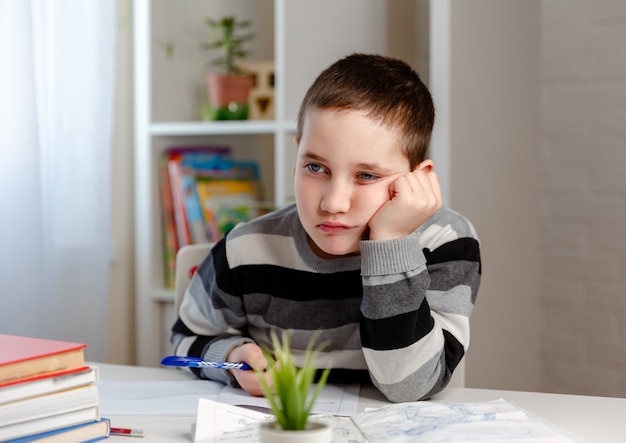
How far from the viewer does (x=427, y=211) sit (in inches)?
44.7

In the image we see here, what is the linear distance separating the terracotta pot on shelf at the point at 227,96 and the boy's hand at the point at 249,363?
3.69ft

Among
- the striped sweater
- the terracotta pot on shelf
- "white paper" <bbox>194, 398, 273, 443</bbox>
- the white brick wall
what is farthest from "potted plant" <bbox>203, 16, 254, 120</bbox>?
"white paper" <bbox>194, 398, 273, 443</bbox>

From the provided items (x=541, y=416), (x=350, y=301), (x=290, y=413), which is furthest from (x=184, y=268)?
(x=290, y=413)

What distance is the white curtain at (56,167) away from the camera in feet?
5.64

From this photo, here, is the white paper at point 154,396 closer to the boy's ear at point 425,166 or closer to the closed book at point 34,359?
the closed book at point 34,359

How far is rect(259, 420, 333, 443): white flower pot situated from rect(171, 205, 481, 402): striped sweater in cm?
39

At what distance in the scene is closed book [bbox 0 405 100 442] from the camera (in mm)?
831

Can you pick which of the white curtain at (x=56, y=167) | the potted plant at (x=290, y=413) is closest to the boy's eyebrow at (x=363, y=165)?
the potted plant at (x=290, y=413)

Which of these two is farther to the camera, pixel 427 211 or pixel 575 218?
pixel 575 218

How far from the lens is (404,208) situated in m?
1.11

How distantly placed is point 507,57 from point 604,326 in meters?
0.78

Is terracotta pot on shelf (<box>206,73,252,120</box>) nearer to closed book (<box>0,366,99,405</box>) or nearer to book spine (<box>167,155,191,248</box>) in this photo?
book spine (<box>167,155,191,248</box>)

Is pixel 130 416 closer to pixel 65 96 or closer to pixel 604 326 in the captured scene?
pixel 65 96

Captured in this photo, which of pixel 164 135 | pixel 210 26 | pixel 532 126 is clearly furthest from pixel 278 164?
pixel 532 126
